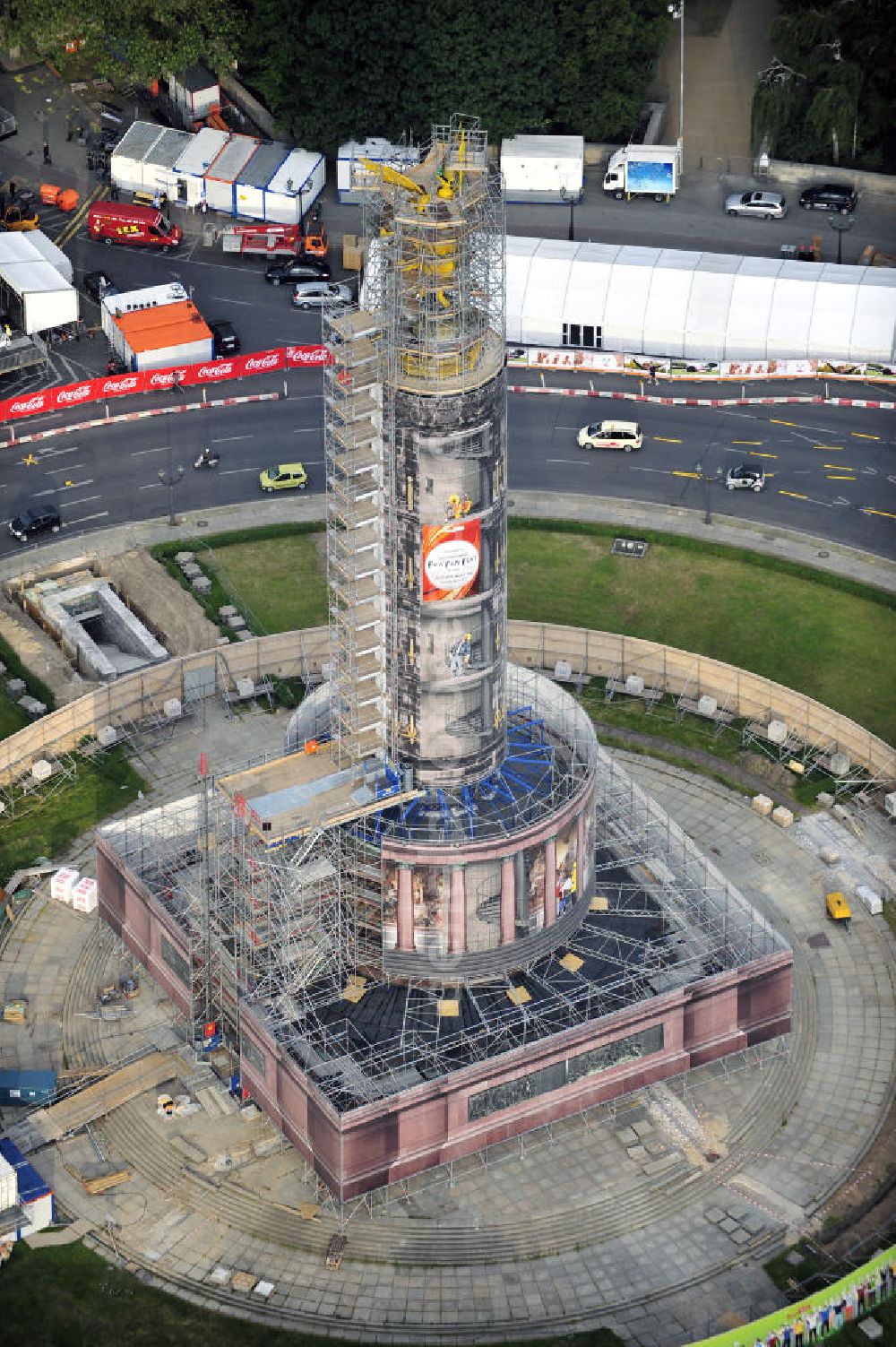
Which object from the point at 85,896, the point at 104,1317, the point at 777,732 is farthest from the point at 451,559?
the point at 104,1317

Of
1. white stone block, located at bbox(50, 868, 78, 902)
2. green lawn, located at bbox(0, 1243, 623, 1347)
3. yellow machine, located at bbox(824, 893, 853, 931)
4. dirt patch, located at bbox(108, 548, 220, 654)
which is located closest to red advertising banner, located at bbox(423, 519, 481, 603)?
white stone block, located at bbox(50, 868, 78, 902)

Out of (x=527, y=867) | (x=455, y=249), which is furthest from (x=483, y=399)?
(x=527, y=867)

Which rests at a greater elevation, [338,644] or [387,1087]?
[338,644]

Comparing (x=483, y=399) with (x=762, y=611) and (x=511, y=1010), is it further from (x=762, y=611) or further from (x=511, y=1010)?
(x=762, y=611)

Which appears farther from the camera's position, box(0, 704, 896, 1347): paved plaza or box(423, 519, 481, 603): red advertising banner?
box(423, 519, 481, 603): red advertising banner

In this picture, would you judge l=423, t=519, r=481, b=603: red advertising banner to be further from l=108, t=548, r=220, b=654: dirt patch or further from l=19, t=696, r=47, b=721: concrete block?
l=108, t=548, r=220, b=654: dirt patch

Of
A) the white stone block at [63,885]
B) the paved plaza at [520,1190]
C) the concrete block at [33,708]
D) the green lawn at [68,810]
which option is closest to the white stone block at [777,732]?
the paved plaza at [520,1190]

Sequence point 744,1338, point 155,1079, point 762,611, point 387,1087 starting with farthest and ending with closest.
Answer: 1. point 762,611
2. point 155,1079
3. point 387,1087
4. point 744,1338
